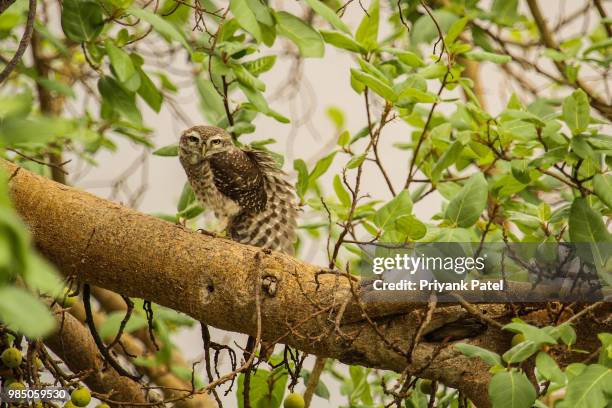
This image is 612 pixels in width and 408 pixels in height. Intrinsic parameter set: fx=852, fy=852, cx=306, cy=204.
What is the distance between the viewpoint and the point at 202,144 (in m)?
1.94

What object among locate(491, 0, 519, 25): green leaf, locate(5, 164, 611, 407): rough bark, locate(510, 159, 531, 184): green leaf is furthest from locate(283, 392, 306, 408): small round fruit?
locate(491, 0, 519, 25): green leaf

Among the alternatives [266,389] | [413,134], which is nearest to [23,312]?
[266,389]

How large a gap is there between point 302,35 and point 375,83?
6.1 inches

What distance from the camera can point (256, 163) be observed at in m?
1.94

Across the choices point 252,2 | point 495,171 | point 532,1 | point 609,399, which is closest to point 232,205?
point 495,171

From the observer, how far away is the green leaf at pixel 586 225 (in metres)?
1.10

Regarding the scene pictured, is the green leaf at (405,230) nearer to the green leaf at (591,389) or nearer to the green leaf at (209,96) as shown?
the green leaf at (591,389)

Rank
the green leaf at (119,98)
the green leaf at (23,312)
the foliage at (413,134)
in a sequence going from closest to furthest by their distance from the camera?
the green leaf at (23,312), the foliage at (413,134), the green leaf at (119,98)

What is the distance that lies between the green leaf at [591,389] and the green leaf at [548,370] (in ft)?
0.05

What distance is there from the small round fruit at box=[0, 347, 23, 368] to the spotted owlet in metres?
0.70

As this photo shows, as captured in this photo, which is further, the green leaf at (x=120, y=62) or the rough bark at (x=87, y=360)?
the rough bark at (x=87, y=360)

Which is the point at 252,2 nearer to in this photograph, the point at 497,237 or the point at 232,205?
the point at 497,237

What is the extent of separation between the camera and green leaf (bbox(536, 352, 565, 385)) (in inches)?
35.8

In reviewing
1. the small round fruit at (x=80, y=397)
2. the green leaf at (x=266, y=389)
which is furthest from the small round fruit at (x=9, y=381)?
the green leaf at (x=266, y=389)
